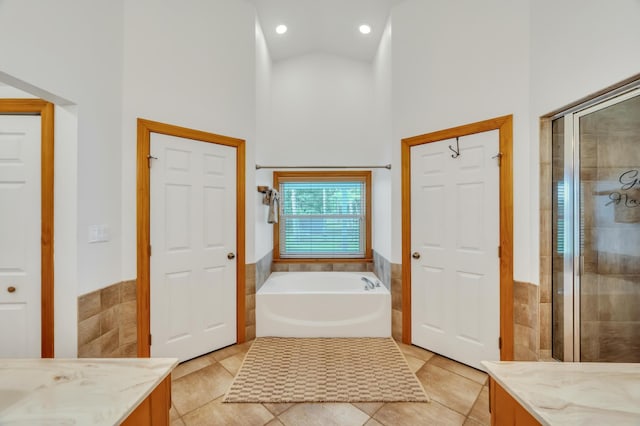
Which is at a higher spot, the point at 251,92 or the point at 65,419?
the point at 251,92

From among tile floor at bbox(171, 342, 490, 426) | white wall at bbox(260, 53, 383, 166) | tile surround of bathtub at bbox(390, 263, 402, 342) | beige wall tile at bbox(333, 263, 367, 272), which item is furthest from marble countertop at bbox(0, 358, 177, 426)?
white wall at bbox(260, 53, 383, 166)

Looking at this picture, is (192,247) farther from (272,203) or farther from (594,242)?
(594,242)

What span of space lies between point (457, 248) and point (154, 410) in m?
2.26

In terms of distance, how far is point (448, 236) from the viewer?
237cm

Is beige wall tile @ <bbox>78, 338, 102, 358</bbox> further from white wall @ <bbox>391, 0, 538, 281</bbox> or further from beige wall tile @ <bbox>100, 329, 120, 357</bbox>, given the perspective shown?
white wall @ <bbox>391, 0, 538, 281</bbox>

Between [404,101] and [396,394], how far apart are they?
8.04 ft

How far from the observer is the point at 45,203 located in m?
1.64

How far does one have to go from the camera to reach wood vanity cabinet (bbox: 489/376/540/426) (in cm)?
94

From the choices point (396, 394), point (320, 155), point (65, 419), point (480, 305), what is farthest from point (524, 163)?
point (65, 419)

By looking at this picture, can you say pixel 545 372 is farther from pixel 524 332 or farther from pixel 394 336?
pixel 394 336

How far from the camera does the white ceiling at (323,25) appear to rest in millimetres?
2781

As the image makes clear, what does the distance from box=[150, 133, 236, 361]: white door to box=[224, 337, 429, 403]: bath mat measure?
0.50 metres

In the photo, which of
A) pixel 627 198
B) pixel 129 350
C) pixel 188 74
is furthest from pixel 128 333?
pixel 627 198

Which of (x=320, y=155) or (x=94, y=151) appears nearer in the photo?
(x=94, y=151)
